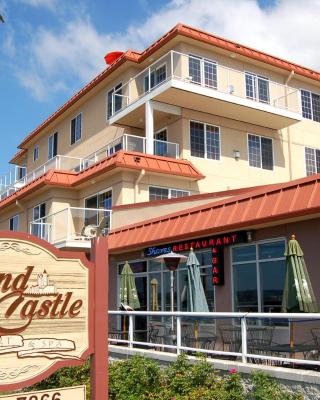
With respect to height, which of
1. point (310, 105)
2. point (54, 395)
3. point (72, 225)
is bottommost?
point (54, 395)

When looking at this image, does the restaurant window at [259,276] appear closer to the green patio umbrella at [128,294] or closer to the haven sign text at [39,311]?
the green patio umbrella at [128,294]

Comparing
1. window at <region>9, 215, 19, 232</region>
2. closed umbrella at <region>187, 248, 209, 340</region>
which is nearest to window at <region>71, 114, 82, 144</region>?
window at <region>9, 215, 19, 232</region>

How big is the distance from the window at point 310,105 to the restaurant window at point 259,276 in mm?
16821

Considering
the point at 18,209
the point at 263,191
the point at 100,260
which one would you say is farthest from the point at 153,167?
the point at 100,260

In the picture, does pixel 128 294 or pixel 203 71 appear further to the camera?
pixel 203 71

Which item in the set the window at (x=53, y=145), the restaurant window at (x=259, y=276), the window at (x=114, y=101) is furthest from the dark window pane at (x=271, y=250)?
the window at (x=53, y=145)

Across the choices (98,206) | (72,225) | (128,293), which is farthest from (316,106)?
(128,293)

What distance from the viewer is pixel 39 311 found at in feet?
18.3

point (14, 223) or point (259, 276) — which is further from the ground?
point (14, 223)

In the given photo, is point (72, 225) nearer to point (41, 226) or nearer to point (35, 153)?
point (41, 226)

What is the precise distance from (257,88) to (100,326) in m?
22.1

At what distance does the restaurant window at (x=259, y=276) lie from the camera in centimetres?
1344

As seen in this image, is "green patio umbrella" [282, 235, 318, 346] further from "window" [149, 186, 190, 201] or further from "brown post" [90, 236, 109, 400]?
"window" [149, 186, 190, 201]

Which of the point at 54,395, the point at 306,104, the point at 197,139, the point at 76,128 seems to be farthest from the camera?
the point at 76,128
